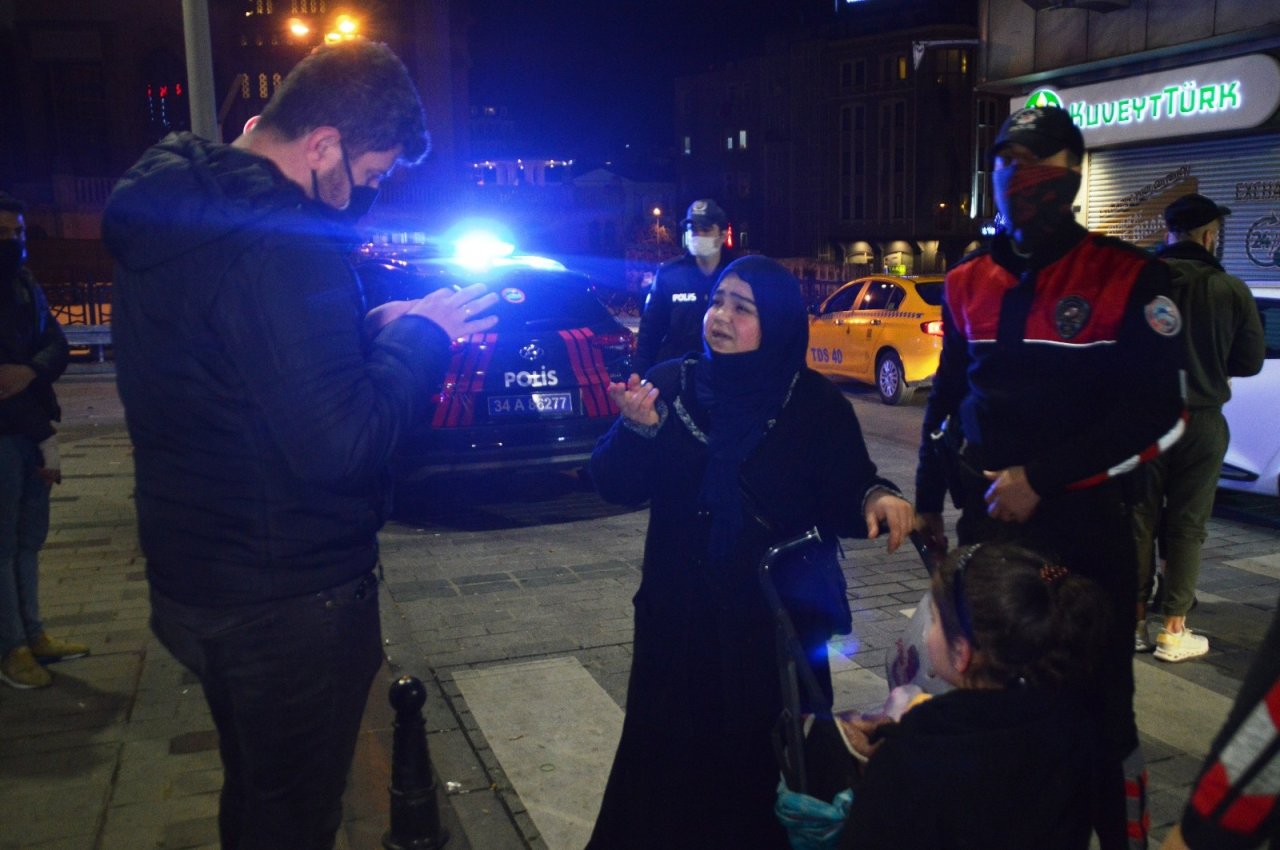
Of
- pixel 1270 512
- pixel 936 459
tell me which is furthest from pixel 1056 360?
pixel 1270 512

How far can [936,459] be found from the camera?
3322 millimetres

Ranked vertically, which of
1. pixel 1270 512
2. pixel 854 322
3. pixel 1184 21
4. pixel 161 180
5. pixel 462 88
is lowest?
pixel 1270 512

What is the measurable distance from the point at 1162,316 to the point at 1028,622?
1166mm

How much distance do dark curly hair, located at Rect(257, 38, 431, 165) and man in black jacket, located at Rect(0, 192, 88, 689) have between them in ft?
9.70

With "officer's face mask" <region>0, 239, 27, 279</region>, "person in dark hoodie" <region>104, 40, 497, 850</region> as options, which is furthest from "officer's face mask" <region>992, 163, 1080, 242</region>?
"officer's face mask" <region>0, 239, 27, 279</region>

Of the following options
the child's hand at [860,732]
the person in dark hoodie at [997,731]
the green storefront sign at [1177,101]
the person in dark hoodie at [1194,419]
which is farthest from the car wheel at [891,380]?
the person in dark hoodie at [997,731]

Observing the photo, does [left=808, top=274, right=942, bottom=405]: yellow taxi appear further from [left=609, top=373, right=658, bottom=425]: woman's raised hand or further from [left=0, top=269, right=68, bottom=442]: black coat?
[left=609, top=373, right=658, bottom=425]: woman's raised hand

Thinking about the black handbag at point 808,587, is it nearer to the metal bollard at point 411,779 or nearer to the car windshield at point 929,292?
the metal bollard at point 411,779

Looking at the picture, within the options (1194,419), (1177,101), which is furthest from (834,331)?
(1194,419)

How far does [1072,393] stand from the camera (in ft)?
9.39

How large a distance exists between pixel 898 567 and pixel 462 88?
2085 inches

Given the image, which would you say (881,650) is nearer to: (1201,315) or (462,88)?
(1201,315)

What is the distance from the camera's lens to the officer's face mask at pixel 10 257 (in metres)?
4.60

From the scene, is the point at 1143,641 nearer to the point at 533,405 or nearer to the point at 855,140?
the point at 533,405
